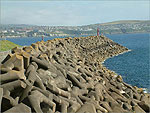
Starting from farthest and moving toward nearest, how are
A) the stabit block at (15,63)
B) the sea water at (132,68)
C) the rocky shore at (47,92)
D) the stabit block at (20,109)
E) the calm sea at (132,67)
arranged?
the calm sea at (132,67) → the sea water at (132,68) → the stabit block at (15,63) → the rocky shore at (47,92) → the stabit block at (20,109)

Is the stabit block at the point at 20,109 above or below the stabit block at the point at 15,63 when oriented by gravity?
below

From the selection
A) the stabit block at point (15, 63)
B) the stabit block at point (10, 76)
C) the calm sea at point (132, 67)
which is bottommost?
the calm sea at point (132, 67)

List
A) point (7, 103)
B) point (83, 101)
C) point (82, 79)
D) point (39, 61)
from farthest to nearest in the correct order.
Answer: point (82, 79) → point (39, 61) → point (83, 101) → point (7, 103)

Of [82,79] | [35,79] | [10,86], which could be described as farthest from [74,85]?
[10,86]

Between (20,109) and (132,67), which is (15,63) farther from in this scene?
(132,67)

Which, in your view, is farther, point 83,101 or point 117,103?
point 117,103

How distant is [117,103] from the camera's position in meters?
8.01

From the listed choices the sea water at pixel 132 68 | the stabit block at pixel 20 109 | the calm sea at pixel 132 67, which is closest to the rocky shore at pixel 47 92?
the stabit block at pixel 20 109

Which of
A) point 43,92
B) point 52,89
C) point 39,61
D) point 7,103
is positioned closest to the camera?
point 7,103

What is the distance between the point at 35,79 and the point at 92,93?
2.32m

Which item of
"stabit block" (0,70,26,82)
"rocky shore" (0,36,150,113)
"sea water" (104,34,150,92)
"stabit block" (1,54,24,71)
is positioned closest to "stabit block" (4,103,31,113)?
"rocky shore" (0,36,150,113)

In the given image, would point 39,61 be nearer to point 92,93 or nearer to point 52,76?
point 52,76

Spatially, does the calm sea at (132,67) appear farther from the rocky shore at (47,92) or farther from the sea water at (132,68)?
the rocky shore at (47,92)

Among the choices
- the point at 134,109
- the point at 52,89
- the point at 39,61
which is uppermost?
the point at 39,61
